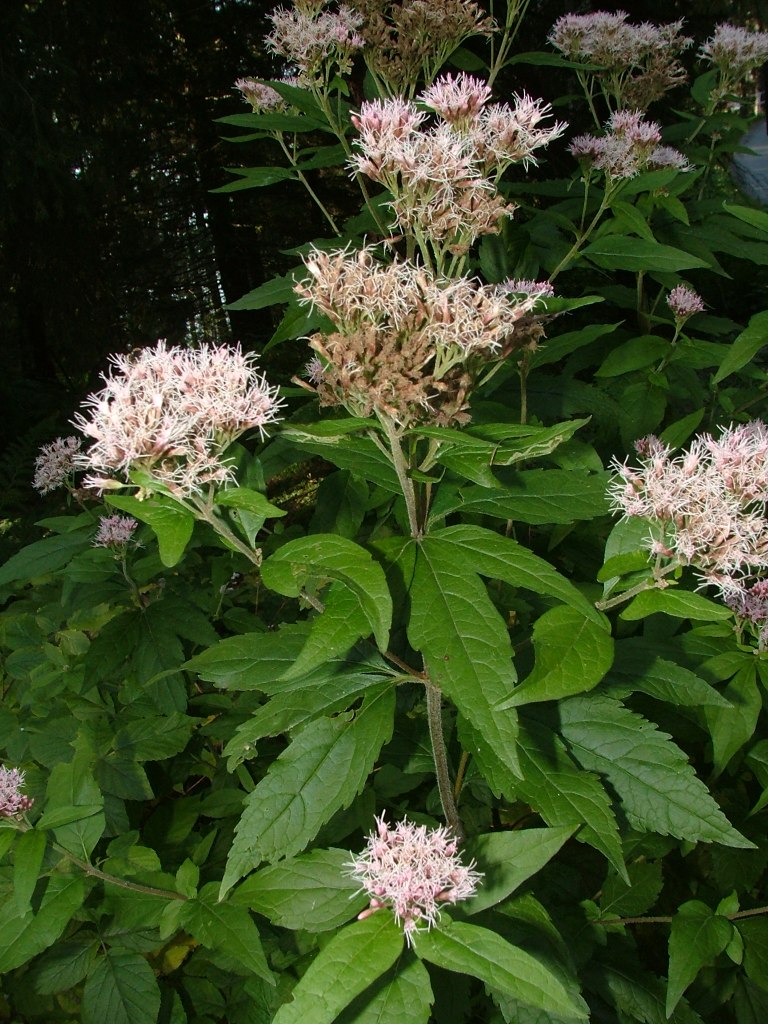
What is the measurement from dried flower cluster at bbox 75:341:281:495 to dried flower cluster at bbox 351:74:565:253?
21.9 inches

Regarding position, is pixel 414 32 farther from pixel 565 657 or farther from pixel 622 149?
pixel 565 657

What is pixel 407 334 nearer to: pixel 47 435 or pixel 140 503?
pixel 140 503

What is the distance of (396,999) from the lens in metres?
1.21

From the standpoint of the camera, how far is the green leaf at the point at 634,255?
2.32 m

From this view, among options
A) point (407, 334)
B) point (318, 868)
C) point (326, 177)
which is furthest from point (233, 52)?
point (318, 868)

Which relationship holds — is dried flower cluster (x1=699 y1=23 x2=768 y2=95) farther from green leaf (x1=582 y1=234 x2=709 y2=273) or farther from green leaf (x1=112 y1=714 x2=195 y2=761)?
green leaf (x1=112 y1=714 x2=195 y2=761)

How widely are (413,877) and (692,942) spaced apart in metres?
0.81

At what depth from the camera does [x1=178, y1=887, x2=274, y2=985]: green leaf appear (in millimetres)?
1470

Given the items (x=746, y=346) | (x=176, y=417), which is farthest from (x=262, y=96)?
(x=176, y=417)

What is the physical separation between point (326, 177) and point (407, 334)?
6105 mm

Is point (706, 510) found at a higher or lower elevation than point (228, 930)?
higher

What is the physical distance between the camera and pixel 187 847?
2.23 meters

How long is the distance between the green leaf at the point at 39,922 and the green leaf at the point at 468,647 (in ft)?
3.47

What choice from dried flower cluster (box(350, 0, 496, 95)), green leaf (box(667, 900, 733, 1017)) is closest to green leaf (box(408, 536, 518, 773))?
green leaf (box(667, 900, 733, 1017))
